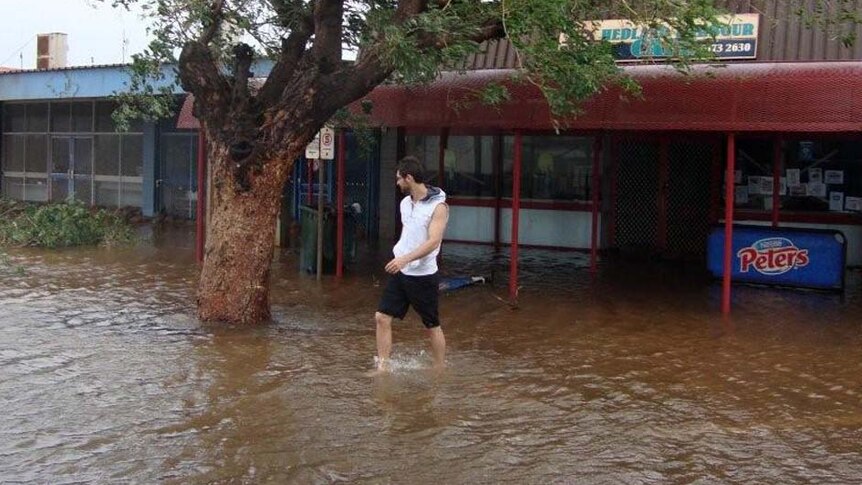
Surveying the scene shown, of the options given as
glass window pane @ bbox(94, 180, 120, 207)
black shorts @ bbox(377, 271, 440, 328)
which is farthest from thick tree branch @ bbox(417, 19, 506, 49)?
glass window pane @ bbox(94, 180, 120, 207)

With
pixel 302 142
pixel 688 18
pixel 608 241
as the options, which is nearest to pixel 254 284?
pixel 302 142

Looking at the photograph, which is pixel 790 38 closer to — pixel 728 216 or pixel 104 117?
pixel 728 216

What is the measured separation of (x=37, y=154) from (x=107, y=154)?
9.01 feet

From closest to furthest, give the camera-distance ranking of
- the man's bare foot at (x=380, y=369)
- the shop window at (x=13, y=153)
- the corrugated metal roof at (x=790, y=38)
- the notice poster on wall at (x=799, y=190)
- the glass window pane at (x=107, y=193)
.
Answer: the man's bare foot at (x=380, y=369) < the corrugated metal roof at (x=790, y=38) < the notice poster on wall at (x=799, y=190) < the glass window pane at (x=107, y=193) < the shop window at (x=13, y=153)

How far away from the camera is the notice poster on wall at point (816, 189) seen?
15016 millimetres

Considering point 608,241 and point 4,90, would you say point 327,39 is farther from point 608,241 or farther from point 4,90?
point 4,90

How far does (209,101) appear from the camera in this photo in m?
9.72

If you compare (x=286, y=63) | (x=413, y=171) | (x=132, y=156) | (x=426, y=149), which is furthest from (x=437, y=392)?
(x=132, y=156)

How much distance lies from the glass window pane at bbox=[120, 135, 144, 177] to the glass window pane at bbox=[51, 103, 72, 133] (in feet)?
6.49

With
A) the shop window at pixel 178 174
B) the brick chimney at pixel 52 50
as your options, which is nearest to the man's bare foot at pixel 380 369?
the shop window at pixel 178 174

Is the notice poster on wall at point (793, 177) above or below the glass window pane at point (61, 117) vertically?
below

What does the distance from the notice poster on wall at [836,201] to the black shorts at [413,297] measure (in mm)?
9474

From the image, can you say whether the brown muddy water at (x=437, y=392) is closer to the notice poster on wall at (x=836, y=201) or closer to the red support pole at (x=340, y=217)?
the red support pole at (x=340, y=217)

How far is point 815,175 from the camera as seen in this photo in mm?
15031
